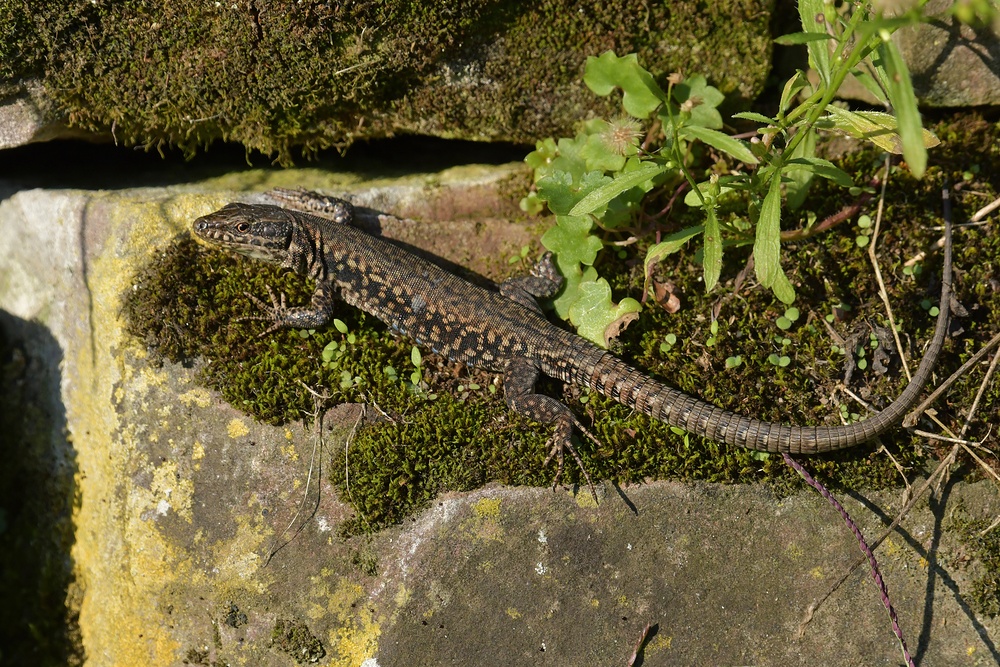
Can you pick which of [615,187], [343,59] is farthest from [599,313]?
[343,59]

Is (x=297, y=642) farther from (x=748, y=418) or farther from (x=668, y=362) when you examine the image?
(x=748, y=418)

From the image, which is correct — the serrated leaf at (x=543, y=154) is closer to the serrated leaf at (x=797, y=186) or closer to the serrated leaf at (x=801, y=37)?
the serrated leaf at (x=797, y=186)

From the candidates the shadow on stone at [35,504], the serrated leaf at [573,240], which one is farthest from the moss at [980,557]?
the shadow on stone at [35,504]

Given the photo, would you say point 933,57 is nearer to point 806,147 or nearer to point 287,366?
point 806,147

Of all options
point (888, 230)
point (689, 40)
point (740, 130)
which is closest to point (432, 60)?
point (689, 40)

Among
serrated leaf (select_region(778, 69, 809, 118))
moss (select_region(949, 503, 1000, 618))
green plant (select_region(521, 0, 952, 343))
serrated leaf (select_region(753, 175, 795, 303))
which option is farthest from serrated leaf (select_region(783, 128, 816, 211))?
moss (select_region(949, 503, 1000, 618))
